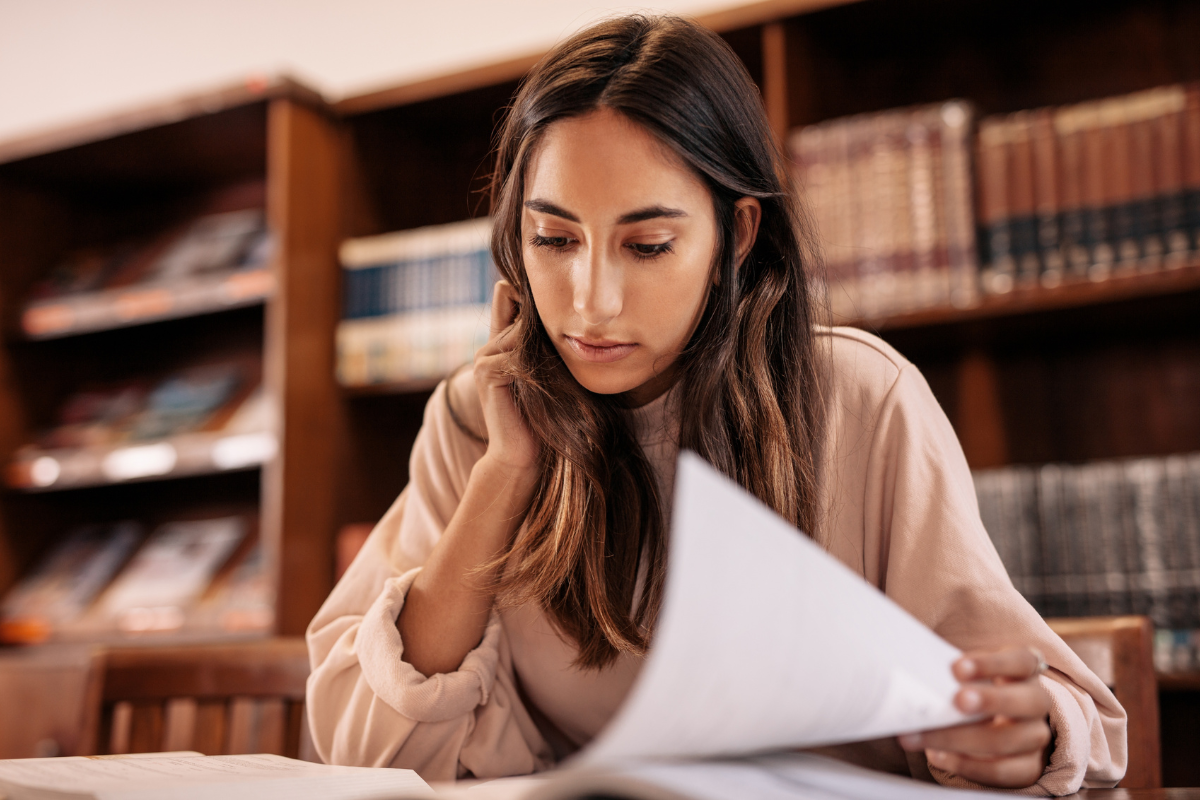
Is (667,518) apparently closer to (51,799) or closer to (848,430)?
(848,430)

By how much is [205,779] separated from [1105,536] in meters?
1.37

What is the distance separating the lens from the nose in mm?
867

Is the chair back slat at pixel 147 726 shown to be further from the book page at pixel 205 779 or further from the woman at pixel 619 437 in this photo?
the book page at pixel 205 779

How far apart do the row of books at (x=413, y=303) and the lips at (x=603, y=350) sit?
107 centimetres

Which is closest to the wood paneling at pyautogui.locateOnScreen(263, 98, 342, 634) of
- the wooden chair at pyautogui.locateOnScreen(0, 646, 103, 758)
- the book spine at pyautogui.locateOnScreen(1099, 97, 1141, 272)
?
the wooden chair at pyautogui.locateOnScreen(0, 646, 103, 758)

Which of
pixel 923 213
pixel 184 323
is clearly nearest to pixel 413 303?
pixel 184 323

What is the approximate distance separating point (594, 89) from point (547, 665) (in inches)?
20.4

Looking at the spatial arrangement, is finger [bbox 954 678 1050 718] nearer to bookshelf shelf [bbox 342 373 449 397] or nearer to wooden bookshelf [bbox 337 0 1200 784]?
wooden bookshelf [bbox 337 0 1200 784]

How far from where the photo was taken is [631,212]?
33.8 inches

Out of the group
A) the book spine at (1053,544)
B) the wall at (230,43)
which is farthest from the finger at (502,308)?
the wall at (230,43)

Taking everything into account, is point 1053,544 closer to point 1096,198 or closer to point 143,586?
point 1096,198

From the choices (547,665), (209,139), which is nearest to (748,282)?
(547,665)

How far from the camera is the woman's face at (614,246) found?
0.86m

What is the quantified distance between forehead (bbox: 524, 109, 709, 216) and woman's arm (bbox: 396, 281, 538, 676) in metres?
0.20
